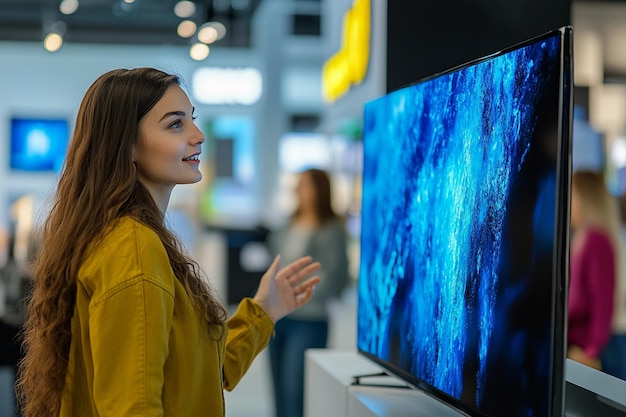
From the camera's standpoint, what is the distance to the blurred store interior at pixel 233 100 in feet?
22.5

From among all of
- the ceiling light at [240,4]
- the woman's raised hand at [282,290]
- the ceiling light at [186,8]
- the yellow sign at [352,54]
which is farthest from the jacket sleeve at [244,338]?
the ceiling light at [240,4]

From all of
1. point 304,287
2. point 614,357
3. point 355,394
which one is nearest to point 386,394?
point 355,394

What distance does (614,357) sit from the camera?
554cm

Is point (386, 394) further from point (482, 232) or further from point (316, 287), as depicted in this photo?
point (316, 287)

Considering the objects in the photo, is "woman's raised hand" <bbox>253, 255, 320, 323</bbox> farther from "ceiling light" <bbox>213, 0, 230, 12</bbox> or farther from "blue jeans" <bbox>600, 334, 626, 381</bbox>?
"ceiling light" <bbox>213, 0, 230, 12</bbox>

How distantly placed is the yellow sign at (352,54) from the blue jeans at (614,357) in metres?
2.15

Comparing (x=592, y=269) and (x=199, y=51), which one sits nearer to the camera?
(x=592, y=269)

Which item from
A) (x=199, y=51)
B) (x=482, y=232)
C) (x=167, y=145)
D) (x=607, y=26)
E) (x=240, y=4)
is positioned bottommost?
(x=482, y=232)

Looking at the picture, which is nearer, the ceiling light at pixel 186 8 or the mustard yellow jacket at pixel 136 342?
the mustard yellow jacket at pixel 136 342

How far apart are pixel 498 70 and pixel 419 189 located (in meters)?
0.51

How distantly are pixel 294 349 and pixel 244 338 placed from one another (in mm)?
3010

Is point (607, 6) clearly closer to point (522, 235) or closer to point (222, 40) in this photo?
point (522, 235)

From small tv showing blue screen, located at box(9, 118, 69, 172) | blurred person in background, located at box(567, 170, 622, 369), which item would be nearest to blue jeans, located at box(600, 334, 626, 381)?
blurred person in background, located at box(567, 170, 622, 369)

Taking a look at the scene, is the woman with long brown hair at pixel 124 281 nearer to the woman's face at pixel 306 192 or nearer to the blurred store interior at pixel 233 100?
the blurred store interior at pixel 233 100
